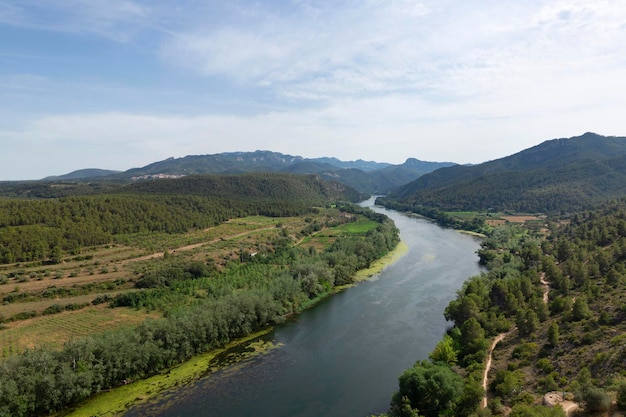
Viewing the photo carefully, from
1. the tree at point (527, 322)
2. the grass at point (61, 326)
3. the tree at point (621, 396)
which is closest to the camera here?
the tree at point (621, 396)

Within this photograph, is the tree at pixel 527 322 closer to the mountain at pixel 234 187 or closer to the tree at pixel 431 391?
the tree at pixel 431 391

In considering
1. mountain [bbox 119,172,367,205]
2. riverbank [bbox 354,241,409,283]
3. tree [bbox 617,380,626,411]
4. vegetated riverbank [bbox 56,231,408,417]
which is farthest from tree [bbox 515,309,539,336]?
mountain [bbox 119,172,367,205]

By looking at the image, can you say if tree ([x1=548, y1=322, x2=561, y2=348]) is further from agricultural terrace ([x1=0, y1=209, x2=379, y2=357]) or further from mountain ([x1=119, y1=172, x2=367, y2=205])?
mountain ([x1=119, y1=172, x2=367, y2=205])

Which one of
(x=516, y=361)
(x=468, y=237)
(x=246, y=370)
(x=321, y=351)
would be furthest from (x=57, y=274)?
(x=468, y=237)

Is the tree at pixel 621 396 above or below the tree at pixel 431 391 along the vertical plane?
above

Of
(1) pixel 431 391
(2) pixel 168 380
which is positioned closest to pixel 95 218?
(2) pixel 168 380

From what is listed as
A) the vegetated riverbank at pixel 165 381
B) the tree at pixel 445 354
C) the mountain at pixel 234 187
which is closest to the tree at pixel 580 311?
the tree at pixel 445 354

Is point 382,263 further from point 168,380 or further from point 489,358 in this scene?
point 168,380
